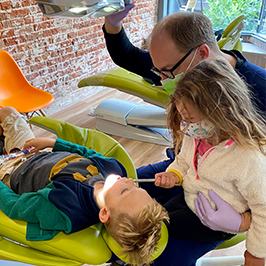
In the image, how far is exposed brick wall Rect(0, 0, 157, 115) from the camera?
110 inches

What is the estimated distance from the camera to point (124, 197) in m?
1.16

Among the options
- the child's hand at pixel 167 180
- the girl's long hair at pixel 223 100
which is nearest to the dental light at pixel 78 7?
the girl's long hair at pixel 223 100

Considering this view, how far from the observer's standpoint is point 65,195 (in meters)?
1.13

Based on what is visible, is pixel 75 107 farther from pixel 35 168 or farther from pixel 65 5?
pixel 65 5

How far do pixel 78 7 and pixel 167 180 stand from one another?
0.81 meters

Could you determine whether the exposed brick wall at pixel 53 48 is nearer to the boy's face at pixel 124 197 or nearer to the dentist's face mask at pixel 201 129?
the boy's face at pixel 124 197

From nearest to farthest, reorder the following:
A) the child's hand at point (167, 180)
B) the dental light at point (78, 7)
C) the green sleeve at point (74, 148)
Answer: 1. the dental light at point (78, 7)
2. the child's hand at point (167, 180)
3. the green sleeve at point (74, 148)

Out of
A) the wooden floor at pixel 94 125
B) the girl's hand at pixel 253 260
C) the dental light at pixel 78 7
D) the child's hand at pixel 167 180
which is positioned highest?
the dental light at pixel 78 7

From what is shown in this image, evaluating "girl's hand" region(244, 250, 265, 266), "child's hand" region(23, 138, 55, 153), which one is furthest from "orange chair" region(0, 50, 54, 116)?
"girl's hand" region(244, 250, 265, 266)

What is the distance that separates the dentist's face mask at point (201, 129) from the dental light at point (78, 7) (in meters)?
0.49

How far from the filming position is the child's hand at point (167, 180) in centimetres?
125

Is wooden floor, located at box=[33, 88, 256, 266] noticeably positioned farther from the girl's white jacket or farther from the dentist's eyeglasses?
the dentist's eyeglasses

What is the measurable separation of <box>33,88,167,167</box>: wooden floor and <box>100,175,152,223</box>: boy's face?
1.33 m

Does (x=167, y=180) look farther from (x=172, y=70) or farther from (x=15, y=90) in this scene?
(x=15, y=90)
